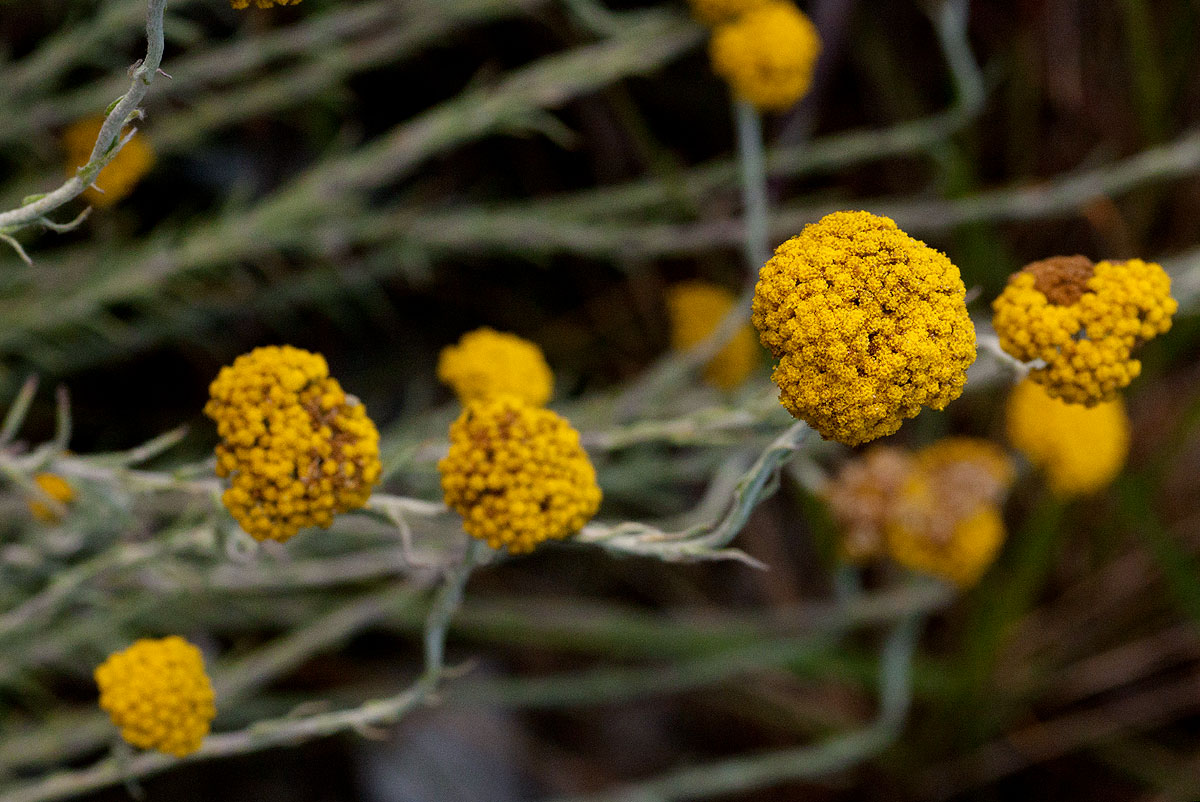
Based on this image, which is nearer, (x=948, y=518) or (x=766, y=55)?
(x=766, y=55)

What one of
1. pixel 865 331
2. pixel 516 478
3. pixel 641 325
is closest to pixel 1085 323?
pixel 865 331

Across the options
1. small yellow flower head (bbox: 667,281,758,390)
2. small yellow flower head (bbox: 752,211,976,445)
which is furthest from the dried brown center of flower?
small yellow flower head (bbox: 667,281,758,390)

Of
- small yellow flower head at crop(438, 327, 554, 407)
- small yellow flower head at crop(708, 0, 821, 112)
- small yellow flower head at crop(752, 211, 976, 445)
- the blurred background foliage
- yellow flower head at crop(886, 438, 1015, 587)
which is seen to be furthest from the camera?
the blurred background foliage

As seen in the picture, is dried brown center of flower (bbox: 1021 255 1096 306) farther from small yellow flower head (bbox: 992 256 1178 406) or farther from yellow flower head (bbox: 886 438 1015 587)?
yellow flower head (bbox: 886 438 1015 587)

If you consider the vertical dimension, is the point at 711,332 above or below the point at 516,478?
above

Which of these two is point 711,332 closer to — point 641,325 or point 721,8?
point 641,325

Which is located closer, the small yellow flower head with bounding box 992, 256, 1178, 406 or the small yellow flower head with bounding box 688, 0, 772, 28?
the small yellow flower head with bounding box 992, 256, 1178, 406

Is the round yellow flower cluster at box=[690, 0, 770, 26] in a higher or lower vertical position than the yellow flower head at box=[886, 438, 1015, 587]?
higher
